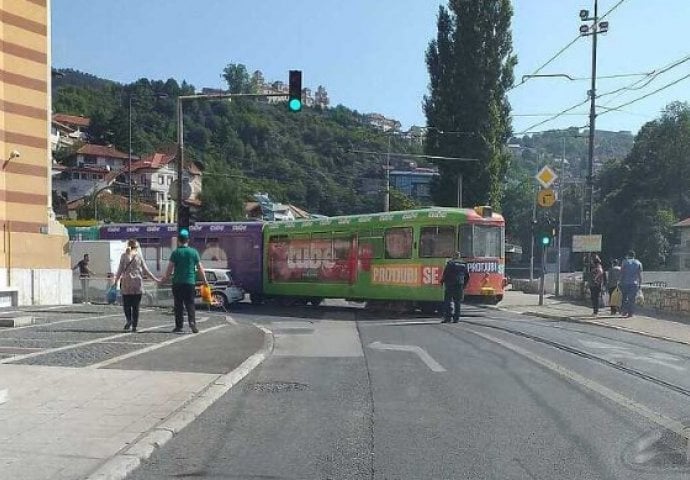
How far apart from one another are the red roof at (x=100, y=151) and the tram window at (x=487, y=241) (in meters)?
91.7

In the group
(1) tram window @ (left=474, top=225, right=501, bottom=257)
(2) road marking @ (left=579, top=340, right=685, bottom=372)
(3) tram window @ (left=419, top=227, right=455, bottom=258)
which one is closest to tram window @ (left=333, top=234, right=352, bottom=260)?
(3) tram window @ (left=419, top=227, right=455, bottom=258)

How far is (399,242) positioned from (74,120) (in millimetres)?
106466

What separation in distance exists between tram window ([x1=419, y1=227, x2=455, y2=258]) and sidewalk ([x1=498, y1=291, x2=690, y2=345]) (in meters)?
3.57

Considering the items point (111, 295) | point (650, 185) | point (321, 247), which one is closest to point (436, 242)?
point (321, 247)

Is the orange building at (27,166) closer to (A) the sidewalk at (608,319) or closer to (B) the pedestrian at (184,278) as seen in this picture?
(B) the pedestrian at (184,278)

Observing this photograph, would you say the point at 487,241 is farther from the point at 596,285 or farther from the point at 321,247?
the point at 321,247

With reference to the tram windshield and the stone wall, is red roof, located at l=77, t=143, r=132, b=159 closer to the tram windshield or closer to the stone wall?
the tram windshield

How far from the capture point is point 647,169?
76.8 meters

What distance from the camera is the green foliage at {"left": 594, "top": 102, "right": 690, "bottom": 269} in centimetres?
7069

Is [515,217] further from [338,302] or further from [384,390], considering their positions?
[384,390]

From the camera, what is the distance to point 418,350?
13.4 metres

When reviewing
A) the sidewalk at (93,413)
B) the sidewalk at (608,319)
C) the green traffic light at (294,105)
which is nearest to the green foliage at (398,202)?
the sidewalk at (608,319)

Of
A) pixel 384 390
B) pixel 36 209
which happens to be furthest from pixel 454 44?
pixel 384 390

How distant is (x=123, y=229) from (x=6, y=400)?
27545mm
